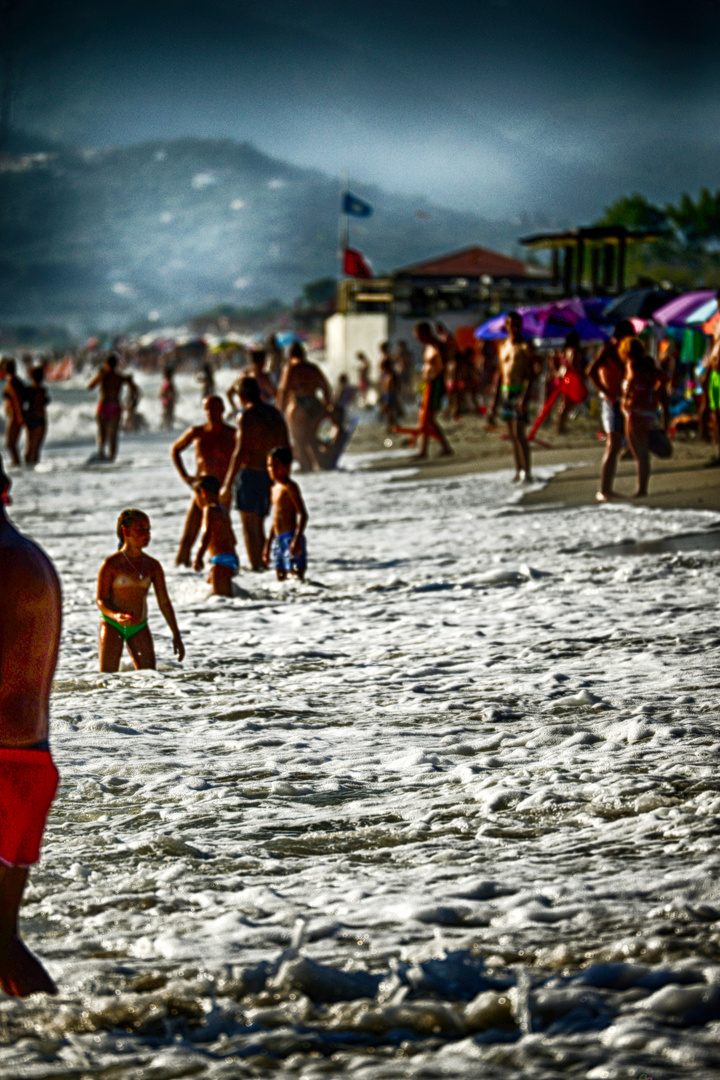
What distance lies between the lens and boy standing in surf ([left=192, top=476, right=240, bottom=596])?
27.1ft

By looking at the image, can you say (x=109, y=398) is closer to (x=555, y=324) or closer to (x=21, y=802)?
(x=555, y=324)

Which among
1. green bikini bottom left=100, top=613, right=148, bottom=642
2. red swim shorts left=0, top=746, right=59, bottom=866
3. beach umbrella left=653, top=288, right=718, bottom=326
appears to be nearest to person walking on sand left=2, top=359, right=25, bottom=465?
beach umbrella left=653, top=288, right=718, bottom=326

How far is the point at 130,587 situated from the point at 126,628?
26 centimetres

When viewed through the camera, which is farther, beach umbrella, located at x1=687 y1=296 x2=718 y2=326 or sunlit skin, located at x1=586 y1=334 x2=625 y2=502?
beach umbrella, located at x1=687 y1=296 x2=718 y2=326

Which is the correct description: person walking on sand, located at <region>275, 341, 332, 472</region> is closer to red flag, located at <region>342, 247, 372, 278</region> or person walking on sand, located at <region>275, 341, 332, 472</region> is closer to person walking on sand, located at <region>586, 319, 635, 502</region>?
person walking on sand, located at <region>586, 319, 635, 502</region>

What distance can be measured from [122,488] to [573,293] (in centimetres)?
1802

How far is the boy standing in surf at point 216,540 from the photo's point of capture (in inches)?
326

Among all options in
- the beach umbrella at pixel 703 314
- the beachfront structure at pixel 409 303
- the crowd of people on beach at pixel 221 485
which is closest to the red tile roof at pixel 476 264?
the beachfront structure at pixel 409 303

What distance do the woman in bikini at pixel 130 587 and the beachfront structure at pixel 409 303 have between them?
28.0 meters

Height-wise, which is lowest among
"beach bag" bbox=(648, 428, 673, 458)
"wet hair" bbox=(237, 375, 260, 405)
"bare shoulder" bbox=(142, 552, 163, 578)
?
"bare shoulder" bbox=(142, 552, 163, 578)

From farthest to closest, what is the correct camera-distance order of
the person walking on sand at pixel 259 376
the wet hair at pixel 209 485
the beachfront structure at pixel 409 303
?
the beachfront structure at pixel 409 303
the person walking on sand at pixel 259 376
the wet hair at pixel 209 485

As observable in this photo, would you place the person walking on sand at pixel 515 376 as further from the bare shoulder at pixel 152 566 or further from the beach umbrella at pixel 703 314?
the bare shoulder at pixel 152 566

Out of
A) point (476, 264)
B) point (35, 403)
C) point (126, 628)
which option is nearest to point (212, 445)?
point (126, 628)

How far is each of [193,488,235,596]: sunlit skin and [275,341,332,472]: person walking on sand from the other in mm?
5554
